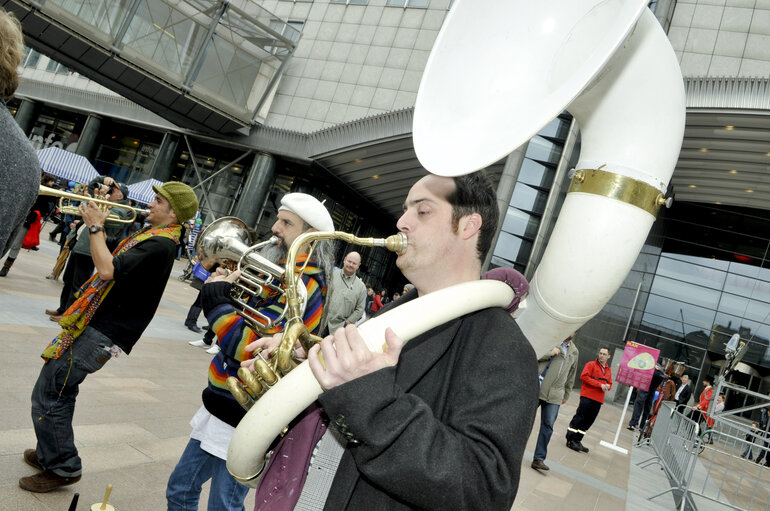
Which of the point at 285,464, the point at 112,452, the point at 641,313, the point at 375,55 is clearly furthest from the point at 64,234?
the point at 641,313

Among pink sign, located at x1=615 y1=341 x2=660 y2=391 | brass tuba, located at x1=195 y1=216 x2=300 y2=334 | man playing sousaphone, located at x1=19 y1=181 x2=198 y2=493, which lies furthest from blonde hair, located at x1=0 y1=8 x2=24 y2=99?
pink sign, located at x1=615 y1=341 x2=660 y2=391

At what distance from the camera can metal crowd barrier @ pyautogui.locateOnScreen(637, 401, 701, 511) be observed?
6.39 m

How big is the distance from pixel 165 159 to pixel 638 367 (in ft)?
67.7

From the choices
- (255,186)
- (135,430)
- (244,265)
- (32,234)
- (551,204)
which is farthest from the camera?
(255,186)

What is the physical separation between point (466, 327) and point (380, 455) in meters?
0.41

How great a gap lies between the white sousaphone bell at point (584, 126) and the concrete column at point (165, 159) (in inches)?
946

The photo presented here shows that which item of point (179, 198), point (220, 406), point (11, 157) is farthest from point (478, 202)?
point (179, 198)

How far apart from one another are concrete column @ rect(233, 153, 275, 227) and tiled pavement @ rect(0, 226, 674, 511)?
1168 centimetres

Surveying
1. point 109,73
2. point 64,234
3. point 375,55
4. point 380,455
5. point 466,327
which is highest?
point 375,55

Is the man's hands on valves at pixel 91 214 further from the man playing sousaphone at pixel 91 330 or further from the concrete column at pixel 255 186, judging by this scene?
the concrete column at pixel 255 186

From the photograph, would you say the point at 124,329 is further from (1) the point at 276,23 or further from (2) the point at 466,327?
(1) the point at 276,23

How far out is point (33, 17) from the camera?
16.0 metres

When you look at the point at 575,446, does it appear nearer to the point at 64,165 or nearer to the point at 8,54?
the point at 8,54

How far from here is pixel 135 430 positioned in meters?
4.12
